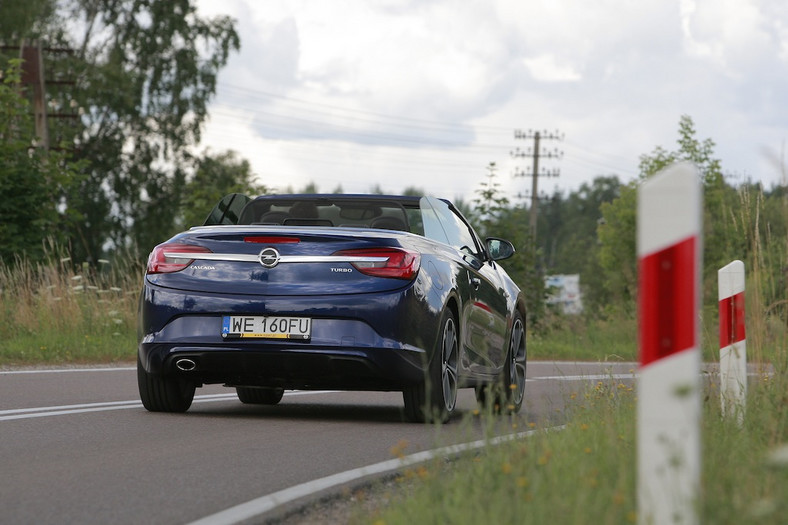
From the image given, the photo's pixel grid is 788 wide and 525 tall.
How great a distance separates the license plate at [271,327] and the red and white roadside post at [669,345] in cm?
495

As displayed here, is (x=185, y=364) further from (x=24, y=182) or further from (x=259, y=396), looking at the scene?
(x=24, y=182)

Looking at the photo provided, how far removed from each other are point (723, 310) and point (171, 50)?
3998 centimetres

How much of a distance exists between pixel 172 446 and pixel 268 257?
1694 millimetres

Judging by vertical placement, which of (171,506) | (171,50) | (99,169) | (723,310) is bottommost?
(171,506)

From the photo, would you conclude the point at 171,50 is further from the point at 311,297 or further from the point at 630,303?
the point at 311,297

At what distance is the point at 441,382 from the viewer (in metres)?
9.01

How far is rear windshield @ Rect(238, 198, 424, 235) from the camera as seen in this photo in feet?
32.0

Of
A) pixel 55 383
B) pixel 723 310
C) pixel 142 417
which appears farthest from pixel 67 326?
pixel 723 310

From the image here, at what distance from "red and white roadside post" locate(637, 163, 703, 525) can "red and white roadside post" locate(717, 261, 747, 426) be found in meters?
4.02

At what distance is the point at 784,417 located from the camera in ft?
22.2

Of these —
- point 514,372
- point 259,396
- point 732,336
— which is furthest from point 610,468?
point 259,396

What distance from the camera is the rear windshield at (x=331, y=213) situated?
384 inches

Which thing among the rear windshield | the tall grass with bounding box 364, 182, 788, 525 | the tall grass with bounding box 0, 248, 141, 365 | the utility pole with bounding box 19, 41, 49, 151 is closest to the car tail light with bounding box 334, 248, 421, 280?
the rear windshield

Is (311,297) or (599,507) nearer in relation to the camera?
(599,507)
